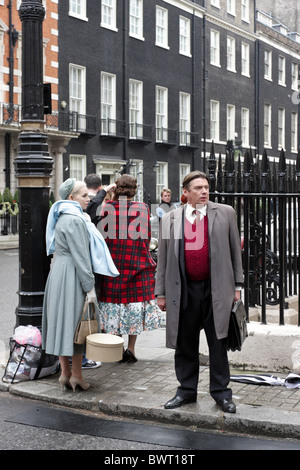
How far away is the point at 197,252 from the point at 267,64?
40384mm

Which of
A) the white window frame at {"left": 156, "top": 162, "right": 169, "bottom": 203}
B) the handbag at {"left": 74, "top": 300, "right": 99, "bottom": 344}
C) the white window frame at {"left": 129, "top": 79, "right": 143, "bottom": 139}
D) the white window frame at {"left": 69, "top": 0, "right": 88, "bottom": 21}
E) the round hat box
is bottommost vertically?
the round hat box

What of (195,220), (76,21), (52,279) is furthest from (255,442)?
(76,21)

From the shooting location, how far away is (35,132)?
22.0ft

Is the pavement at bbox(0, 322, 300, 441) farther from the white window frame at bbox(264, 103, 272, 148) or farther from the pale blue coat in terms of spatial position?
the white window frame at bbox(264, 103, 272, 148)

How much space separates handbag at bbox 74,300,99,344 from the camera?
5.64 m

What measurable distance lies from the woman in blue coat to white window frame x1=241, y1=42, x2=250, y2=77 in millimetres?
36422

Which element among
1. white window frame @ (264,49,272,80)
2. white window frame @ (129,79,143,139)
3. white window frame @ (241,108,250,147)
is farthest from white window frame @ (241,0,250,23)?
white window frame @ (129,79,143,139)

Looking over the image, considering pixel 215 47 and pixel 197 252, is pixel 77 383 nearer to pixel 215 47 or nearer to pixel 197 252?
pixel 197 252

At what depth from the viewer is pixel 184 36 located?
35031mm

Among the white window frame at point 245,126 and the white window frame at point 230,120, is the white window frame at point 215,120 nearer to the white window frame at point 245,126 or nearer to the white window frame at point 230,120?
the white window frame at point 230,120

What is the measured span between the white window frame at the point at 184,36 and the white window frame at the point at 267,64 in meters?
9.26

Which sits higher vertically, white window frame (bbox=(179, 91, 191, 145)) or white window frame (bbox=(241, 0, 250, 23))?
white window frame (bbox=(241, 0, 250, 23))

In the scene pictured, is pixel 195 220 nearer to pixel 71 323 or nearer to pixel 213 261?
pixel 213 261

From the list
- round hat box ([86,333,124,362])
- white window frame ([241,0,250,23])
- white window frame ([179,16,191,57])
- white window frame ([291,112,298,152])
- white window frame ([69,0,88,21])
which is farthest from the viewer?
white window frame ([291,112,298,152])
